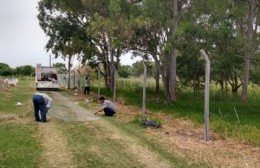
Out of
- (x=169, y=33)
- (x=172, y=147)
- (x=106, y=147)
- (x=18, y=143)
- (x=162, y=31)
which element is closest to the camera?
(x=106, y=147)

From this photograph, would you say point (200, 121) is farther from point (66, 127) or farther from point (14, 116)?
point (14, 116)

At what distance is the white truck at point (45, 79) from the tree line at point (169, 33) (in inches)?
116

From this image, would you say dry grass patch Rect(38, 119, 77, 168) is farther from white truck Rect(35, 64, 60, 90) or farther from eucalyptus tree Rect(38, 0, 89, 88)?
white truck Rect(35, 64, 60, 90)

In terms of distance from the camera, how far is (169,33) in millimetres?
27781

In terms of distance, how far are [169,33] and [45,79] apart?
20.8 meters

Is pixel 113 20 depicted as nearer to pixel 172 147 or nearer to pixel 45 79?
pixel 172 147

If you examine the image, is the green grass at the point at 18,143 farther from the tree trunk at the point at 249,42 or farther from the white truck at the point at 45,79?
the white truck at the point at 45,79

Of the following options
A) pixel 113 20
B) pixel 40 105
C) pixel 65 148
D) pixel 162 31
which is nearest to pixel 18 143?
pixel 65 148

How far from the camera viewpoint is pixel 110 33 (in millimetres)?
27047

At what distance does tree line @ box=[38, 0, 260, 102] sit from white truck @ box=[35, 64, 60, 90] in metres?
2.94

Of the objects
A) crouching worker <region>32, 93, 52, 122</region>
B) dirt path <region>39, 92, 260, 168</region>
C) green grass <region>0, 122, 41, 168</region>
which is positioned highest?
crouching worker <region>32, 93, 52, 122</region>

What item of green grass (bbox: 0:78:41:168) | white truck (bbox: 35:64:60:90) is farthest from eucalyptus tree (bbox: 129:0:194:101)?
white truck (bbox: 35:64:60:90)

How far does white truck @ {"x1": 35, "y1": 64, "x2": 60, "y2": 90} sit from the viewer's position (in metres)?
44.8

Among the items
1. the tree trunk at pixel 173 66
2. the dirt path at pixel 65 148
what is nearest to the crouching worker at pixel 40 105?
the dirt path at pixel 65 148
